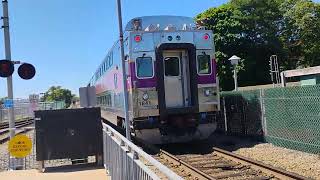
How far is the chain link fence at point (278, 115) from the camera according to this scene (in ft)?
43.0

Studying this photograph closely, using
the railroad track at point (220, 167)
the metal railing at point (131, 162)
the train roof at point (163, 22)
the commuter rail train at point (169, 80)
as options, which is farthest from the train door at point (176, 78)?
the metal railing at point (131, 162)

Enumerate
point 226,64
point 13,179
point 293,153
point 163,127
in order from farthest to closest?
point 226,64 → point 163,127 → point 293,153 → point 13,179

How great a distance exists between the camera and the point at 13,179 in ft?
38.3

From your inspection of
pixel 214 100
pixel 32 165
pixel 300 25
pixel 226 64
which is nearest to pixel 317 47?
pixel 300 25

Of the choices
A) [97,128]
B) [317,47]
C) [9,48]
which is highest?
[317,47]

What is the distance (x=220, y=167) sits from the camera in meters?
12.4

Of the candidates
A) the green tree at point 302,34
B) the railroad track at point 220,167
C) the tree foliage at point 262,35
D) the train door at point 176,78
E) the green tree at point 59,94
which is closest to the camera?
the railroad track at point 220,167

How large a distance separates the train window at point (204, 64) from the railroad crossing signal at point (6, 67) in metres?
6.02

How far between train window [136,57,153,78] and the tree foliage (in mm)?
28954

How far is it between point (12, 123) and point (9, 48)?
6.95ft

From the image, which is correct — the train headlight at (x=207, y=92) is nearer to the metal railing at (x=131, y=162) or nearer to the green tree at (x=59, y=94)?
the metal railing at (x=131, y=162)

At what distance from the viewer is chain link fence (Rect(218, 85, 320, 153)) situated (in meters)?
13.1

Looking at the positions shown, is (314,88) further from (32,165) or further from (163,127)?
(32,165)

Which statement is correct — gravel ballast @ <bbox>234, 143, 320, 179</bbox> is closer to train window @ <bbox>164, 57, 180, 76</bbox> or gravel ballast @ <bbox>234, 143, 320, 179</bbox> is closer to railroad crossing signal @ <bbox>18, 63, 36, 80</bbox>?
train window @ <bbox>164, 57, 180, 76</bbox>
